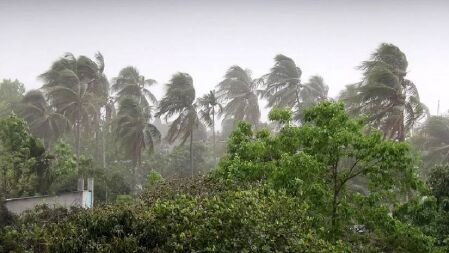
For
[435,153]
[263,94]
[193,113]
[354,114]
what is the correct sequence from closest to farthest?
[354,114]
[435,153]
[193,113]
[263,94]

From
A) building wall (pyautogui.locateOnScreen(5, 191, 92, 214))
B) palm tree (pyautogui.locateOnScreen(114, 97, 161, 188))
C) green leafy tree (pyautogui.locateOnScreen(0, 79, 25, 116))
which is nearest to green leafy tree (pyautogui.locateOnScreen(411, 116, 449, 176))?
palm tree (pyautogui.locateOnScreen(114, 97, 161, 188))

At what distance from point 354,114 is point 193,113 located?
11572 mm

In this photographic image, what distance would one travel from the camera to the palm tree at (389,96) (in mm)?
22172

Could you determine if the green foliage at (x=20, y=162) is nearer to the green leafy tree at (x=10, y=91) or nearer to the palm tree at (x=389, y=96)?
the palm tree at (x=389, y=96)

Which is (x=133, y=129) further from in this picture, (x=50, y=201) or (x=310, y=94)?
(x=310, y=94)

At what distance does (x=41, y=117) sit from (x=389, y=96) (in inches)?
821

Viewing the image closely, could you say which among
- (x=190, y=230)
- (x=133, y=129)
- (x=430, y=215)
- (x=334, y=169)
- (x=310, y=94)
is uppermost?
(x=310, y=94)

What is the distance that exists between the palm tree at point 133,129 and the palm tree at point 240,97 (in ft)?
25.0

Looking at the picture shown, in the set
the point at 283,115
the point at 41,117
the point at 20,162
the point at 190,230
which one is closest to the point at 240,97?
the point at 41,117

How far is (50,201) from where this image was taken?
20.0m

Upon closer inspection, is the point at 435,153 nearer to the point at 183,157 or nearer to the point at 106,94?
the point at 183,157

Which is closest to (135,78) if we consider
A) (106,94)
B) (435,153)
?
(106,94)

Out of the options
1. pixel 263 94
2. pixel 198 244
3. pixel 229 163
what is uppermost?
pixel 263 94

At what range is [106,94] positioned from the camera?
1403 inches
